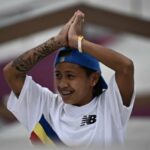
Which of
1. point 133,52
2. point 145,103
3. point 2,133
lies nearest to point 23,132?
point 2,133

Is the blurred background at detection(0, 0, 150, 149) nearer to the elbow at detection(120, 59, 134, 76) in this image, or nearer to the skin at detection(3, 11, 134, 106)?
the skin at detection(3, 11, 134, 106)

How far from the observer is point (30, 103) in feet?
10.4

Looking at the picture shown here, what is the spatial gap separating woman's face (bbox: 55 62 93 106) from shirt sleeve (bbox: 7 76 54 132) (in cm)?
15

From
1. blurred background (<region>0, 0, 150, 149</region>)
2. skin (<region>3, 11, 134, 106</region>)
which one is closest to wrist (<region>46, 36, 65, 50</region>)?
skin (<region>3, 11, 134, 106</region>)

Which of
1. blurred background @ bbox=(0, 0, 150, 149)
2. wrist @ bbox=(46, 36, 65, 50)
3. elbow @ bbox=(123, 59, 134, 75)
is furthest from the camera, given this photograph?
blurred background @ bbox=(0, 0, 150, 149)

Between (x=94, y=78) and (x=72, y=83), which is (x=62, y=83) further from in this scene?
(x=94, y=78)

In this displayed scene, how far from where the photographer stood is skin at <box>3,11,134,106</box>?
298 cm

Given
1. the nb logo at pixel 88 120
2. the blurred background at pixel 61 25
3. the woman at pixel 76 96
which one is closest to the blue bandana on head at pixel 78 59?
the woman at pixel 76 96

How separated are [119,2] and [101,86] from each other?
21.5 feet

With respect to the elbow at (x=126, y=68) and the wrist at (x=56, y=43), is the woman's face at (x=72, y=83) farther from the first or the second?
the elbow at (x=126, y=68)

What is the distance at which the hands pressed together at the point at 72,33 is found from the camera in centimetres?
304

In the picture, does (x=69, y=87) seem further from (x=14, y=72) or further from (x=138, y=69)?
(x=138, y=69)

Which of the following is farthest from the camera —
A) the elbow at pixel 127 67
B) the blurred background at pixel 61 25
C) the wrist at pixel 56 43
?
the blurred background at pixel 61 25

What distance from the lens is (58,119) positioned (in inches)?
122
